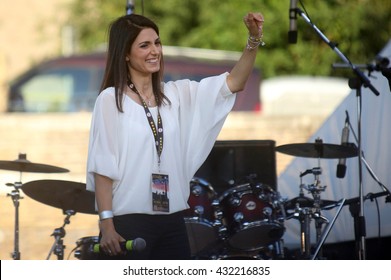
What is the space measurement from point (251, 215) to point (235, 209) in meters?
0.13

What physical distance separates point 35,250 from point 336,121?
301cm

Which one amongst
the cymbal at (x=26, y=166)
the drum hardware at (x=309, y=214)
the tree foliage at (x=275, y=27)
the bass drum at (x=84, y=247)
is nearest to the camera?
the bass drum at (x=84, y=247)

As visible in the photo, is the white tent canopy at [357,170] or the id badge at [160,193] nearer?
the id badge at [160,193]

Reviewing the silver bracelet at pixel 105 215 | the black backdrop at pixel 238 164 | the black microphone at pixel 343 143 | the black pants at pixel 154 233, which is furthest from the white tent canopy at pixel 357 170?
the silver bracelet at pixel 105 215

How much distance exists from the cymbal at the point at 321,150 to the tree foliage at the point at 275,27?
9.44 meters

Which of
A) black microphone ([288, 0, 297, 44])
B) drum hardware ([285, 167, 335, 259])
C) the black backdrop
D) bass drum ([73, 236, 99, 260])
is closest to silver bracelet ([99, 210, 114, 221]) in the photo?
bass drum ([73, 236, 99, 260])

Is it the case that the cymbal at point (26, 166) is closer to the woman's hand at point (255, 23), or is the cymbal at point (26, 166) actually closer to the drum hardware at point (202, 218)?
the drum hardware at point (202, 218)

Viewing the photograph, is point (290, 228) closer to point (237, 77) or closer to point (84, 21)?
point (237, 77)

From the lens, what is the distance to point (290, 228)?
8570 mm

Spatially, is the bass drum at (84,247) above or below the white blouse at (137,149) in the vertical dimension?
below

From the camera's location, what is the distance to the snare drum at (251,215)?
24.7 ft

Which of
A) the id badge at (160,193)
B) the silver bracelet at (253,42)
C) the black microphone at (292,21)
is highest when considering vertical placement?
the black microphone at (292,21)

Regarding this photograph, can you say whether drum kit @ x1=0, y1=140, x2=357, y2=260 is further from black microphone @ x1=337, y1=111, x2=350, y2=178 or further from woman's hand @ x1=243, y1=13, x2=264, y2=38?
woman's hand @ x1=243, y1=13, x2=264, y2=38

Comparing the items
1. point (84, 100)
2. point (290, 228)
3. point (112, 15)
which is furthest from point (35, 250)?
point (112, 15)
